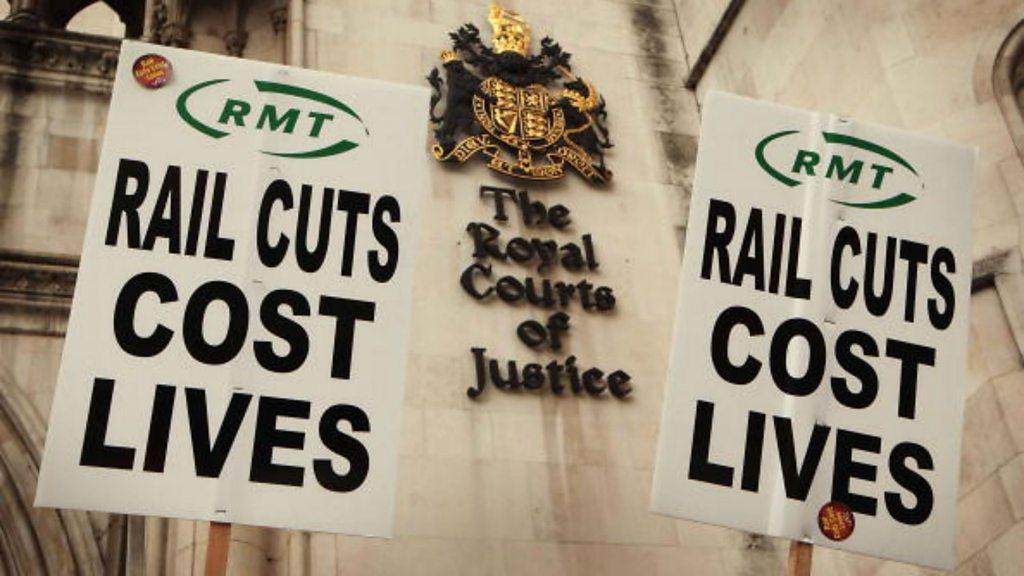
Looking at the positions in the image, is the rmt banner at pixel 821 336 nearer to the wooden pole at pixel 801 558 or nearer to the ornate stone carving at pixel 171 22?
the wooden pole at pixel 801 558

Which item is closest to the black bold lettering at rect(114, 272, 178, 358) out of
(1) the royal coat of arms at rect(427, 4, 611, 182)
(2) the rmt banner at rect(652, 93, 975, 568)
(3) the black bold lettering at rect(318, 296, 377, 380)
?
(3) the black bold lettering at rect(318, 296, 377, 380)

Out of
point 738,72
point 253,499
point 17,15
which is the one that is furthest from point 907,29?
point 17,15

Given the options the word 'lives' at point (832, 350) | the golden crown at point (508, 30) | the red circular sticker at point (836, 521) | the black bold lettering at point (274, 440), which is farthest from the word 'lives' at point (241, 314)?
the golden crown at point (508, 30)

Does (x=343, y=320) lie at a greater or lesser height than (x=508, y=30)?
lesser

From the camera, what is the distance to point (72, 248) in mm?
11031

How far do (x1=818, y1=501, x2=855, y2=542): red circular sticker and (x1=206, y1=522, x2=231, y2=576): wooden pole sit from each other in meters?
3.01

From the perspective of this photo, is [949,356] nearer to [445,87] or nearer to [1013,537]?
[1013,537]

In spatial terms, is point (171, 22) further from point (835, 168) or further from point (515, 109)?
point (835, 168)

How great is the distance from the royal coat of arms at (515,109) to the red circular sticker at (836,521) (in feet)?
17.7

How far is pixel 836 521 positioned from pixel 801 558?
10.6 inches

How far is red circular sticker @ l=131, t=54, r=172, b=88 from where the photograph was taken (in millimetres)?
7344

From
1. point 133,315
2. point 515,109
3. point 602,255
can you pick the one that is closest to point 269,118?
point 133,315

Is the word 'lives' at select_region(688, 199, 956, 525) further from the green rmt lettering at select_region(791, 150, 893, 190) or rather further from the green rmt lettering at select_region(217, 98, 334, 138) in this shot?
the green rmt lettering at select_region(217, 98, 334, 138)

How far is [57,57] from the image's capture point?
1177 cm
